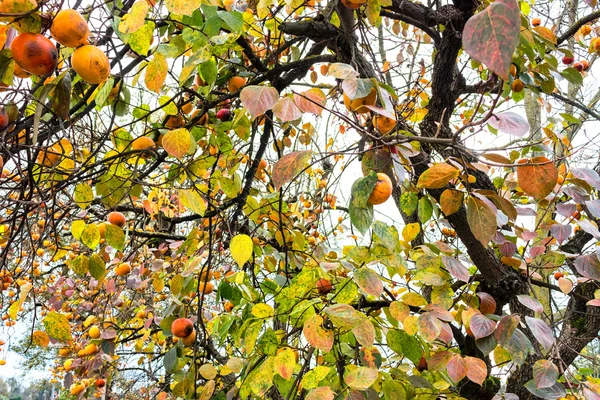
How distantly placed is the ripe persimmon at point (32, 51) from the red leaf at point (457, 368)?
1030 millimetres

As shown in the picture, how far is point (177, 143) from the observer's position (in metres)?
0.97

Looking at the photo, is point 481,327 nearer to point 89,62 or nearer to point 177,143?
point 177,143

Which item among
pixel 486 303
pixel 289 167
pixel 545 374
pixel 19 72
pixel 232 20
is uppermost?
pixel 232 20

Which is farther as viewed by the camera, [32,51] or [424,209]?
[424,209]

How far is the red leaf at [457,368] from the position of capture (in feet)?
3.58

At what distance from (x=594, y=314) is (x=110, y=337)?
2.05m

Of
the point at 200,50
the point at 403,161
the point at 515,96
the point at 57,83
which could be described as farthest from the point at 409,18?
the point at 57,83

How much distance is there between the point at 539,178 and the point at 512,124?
0.41 feet

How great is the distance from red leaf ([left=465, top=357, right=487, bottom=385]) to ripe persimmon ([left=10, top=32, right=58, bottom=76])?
1.07 m

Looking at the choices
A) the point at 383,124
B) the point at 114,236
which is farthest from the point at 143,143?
the point at 383,124

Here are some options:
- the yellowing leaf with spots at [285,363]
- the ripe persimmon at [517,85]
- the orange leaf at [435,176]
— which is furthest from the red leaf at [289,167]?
the ripe persimmon at [517,85]

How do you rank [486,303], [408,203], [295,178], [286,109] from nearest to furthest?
[286,109], [295,178], [408,203], [486,303]

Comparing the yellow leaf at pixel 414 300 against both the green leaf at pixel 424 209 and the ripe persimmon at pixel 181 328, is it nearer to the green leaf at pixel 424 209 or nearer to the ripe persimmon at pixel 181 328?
the green leaf at pixel 424 209

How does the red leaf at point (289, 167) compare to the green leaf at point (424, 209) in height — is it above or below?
below
